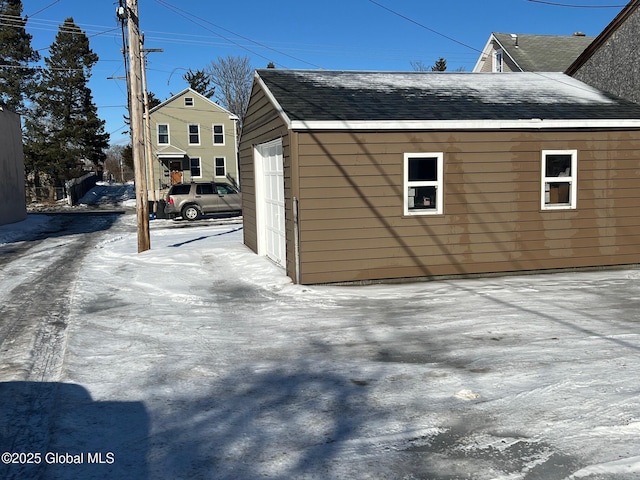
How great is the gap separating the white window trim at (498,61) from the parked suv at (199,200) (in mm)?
15472

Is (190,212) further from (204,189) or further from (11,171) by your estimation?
(11,171)

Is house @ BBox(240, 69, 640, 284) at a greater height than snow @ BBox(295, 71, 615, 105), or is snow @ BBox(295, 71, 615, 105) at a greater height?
snow @ BBox(295, 71, 615, 105)

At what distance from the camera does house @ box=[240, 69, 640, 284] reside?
956cm

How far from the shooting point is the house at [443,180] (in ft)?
31.4

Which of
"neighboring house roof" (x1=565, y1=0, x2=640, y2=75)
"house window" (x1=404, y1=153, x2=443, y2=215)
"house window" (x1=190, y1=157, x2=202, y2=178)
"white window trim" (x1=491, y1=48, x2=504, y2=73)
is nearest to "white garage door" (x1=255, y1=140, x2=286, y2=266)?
"house window" (x1=404, y1=153, x2=443, y2=215)

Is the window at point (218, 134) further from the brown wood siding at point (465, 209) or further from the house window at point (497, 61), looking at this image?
the brown wood siding at point (465, 209)

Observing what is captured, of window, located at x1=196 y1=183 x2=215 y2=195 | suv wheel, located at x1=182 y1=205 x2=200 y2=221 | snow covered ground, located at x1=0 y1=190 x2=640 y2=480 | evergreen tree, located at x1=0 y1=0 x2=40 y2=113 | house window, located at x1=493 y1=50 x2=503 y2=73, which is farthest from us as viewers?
evergreen tree, located at x1=0 y1=0 x2=40 y2=113

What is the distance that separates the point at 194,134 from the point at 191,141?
0.57 meters

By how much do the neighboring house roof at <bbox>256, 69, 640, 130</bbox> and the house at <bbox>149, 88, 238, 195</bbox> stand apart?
29.8 m

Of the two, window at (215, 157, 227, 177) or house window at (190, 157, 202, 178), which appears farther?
window at (215, 157, 227, 177)

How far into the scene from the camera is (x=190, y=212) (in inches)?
979

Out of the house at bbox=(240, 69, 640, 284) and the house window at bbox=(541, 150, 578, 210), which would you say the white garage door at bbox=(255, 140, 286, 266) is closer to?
the house at bbox=(240, 69, 640, 284)

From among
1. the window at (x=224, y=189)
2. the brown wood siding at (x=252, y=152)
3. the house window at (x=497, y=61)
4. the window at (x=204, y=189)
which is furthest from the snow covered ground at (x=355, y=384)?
the house window at (x=497, y=61)

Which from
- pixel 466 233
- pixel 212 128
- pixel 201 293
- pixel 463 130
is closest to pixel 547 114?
pixel 463 130
